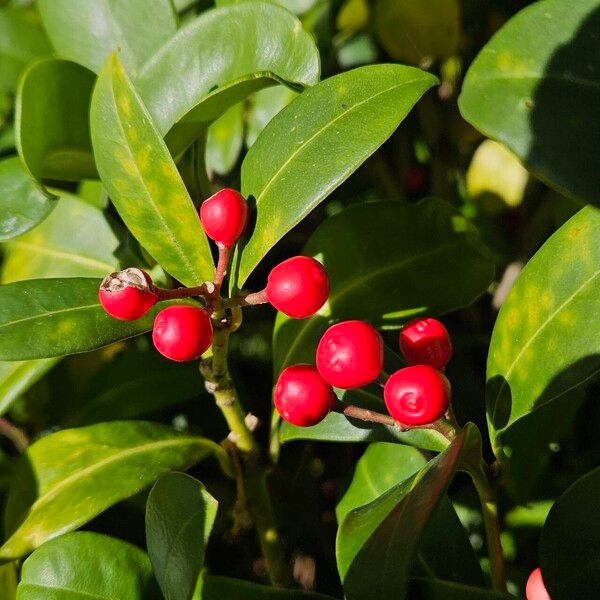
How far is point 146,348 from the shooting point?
1.48 meters

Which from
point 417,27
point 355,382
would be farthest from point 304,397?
point 417,27

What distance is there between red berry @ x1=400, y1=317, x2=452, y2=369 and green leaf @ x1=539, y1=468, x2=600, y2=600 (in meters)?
0.21

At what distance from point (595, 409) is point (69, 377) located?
3.25ft

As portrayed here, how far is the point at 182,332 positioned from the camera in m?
0.82

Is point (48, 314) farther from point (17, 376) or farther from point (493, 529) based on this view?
point (493, 529)

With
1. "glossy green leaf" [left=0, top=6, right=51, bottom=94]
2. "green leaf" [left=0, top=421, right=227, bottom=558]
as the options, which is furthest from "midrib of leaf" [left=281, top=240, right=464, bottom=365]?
"glossy green leaf" [left=0, top=6, right=51, bottom=94]

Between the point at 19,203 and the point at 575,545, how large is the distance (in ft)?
2.68

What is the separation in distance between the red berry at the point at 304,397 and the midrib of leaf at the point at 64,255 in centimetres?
48

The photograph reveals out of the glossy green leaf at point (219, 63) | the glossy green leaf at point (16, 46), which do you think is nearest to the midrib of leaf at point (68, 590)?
the glossy green leaf at point (219, 63)

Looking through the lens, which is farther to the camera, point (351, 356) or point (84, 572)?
point (84, 572)

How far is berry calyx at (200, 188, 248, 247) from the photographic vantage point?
2.88 feet

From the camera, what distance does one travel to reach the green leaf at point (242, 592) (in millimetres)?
943

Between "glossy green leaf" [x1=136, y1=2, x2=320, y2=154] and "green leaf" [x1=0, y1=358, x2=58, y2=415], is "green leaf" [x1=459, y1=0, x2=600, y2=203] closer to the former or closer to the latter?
"glossy green leaf" [x1=136, y1=2, x2=320, y2=154]

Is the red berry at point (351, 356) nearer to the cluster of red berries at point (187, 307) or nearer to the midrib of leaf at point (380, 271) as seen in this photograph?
the cluster of red berries at point (187, 307)
